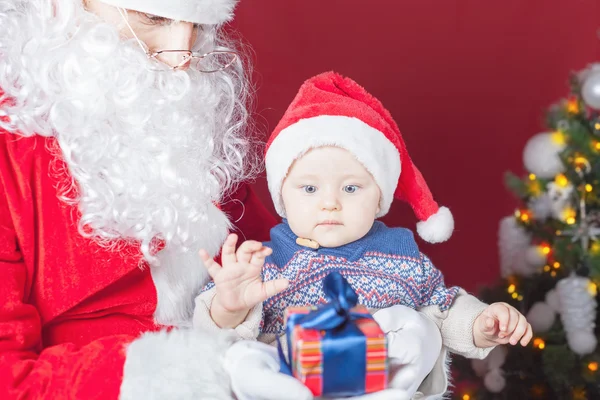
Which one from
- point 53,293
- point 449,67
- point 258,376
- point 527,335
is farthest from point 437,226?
point 449,67

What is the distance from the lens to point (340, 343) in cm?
128

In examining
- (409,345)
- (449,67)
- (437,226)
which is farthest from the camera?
(449,67)

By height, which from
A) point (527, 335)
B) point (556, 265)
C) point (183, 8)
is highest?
point (183, 8)

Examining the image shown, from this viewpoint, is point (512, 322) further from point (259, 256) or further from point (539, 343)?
point (539, 343)

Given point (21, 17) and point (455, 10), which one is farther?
point (455, 10)

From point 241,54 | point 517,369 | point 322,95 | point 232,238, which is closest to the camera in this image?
point 232,238

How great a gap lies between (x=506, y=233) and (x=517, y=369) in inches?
22.5

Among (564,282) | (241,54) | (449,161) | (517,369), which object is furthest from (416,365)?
(449,161)

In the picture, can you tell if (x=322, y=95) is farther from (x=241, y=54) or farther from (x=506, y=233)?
(x=506, y=233)

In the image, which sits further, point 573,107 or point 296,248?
point 573,107

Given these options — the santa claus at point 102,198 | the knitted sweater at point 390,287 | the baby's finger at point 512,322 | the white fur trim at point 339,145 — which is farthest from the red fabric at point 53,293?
the baby's finger at point 512,322

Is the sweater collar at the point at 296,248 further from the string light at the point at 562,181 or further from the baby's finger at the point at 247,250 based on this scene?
the string light at the point at 562,181

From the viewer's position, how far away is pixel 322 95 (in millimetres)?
1830

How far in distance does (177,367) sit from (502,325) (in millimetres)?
757
